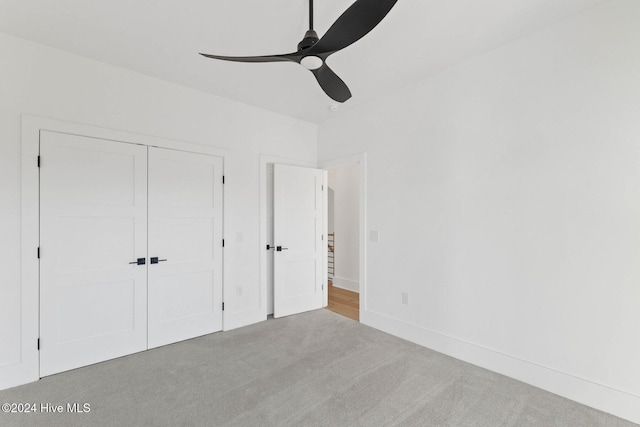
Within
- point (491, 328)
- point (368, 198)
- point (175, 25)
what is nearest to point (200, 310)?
point (368, 198)

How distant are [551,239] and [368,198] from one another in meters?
1.93

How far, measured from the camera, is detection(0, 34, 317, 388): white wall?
235 cm

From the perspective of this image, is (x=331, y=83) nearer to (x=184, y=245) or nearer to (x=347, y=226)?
(x=184, y=245)

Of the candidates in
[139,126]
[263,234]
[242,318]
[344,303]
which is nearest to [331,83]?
[139,126]

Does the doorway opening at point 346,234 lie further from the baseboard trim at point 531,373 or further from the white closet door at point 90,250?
the white closet door at point 90,250

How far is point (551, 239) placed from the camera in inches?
89.4

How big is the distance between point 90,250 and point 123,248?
257mm

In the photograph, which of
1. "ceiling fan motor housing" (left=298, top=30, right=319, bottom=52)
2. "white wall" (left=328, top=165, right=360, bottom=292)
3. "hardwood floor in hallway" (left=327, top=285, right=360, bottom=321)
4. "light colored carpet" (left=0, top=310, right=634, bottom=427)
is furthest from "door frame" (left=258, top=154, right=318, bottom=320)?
"ceiling fan motor housing" (left=298, top=30, right=319, bottom=52)

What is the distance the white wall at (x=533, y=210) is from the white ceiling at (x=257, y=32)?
310 mm

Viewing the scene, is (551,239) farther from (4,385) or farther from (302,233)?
(4,385)

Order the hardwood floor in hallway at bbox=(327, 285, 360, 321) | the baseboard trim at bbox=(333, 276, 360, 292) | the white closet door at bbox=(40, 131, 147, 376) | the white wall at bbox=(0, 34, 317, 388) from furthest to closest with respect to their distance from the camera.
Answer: the baseboard trim at bbox=(333, 276, 360, 292)
the hardwood floor in hallway at bbox=(327, 285, 360, 321)
the white closet door at bbox=(40, 131, 147, 376)
the white wall at bbox=(0, 34, 317, 388)

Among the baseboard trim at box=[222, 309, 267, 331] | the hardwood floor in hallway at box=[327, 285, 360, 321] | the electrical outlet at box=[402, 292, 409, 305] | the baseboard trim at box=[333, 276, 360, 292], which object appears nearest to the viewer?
the electrical outlet at box=[402, 292, 409, 305]

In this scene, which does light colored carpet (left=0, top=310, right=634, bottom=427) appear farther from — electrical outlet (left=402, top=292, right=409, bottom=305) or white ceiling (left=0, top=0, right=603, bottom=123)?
white ceiling (left=0, top=0, right=603, bottom=123)

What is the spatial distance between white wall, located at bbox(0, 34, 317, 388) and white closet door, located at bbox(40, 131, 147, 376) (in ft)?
0.63
